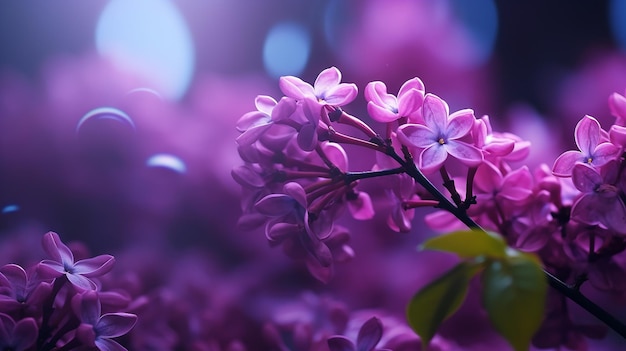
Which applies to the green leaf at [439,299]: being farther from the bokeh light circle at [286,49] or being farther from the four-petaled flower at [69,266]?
the bokeh light circle at [286,49]

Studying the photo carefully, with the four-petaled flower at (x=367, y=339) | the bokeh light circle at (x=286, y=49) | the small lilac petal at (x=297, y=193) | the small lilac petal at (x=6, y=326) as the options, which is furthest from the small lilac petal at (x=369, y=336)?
the bokeh light circle at (x=286, y=49)

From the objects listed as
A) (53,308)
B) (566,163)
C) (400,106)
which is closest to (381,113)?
(400,106)

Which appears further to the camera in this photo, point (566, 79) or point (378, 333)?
point (566, 79)

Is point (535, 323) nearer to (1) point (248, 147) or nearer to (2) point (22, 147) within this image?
→ (1) point (248, 147)

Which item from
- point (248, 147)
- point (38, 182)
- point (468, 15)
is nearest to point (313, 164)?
point (248, 147)

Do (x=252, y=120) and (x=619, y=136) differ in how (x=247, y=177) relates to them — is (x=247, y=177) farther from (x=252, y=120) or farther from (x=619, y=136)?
(x=619, y=136)

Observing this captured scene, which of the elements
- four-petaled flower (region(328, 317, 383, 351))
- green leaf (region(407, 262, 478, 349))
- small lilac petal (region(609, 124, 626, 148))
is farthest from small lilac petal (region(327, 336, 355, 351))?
small lilac petal (region(609, 124, 626, 148))
